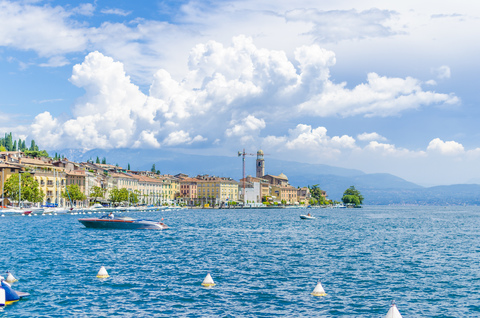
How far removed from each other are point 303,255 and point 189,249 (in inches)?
460

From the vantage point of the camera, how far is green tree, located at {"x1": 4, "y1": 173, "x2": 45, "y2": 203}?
14425 cm

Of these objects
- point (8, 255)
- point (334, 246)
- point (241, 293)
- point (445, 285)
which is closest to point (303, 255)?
point (334, 246)

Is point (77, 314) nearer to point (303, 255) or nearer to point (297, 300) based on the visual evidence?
point (297, 300)

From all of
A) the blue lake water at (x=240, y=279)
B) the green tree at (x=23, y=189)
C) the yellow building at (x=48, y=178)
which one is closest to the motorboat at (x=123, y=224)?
the blue lake water at (x=240, y=279)

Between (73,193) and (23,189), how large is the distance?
30.6 metres

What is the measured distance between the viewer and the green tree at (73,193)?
575 ft

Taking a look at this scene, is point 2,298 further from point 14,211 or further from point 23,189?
point 23,189

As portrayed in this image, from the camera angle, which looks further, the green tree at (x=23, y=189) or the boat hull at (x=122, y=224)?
the green tree at (x=23, y=189)

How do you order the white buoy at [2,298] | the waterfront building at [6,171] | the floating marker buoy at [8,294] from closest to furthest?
the white buoy at [2,298] < the floating marker buoy at [8,294] < the waterfront building at [6,171]

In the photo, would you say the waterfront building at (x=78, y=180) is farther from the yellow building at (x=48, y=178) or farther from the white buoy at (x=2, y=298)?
the white buoy at (x=2, y=298)

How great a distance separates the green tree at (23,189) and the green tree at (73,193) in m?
22.3

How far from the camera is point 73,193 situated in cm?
17538

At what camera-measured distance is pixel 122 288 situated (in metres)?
31.5

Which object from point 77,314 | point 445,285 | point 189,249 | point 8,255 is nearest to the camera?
point 77,314
